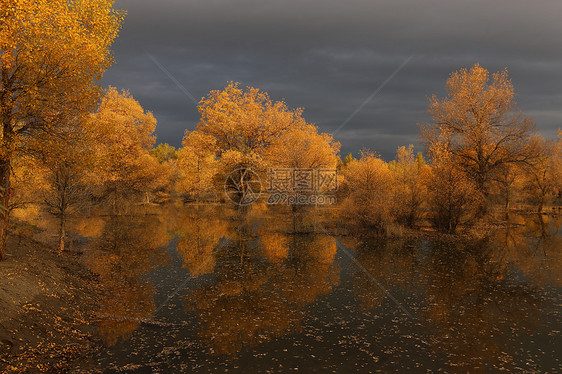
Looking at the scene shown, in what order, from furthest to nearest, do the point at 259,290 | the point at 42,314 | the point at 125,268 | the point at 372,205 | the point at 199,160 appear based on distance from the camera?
the point at 199,160 → the point at 372,205 → the point at 125,268 → the point at 259,290 → the point at 42,314

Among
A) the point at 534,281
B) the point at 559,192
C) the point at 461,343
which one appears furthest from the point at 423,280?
the point at 559,192

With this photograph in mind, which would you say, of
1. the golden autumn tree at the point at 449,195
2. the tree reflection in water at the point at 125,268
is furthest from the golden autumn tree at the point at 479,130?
the tree reflection in water at the point at 125,268

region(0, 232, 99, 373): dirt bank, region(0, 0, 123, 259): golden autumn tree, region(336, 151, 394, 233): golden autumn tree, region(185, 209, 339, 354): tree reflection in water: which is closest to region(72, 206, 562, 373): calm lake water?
region(185, 209, 339, 354): tree reflection in water

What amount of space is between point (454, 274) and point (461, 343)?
31.2ft

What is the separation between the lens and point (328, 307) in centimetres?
1504

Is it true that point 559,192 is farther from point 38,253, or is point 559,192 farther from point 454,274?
point 38,253

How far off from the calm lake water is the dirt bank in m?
0.87

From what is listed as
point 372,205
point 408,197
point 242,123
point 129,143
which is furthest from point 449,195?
point 129,143

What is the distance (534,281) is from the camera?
61.1ft

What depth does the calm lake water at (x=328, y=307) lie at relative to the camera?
10.6m

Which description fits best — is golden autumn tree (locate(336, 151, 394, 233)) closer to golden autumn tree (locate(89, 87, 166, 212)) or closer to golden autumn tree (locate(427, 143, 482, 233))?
golden autumn tree (locate(427, 143, 482, 233))

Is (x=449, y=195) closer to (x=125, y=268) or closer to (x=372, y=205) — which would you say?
(x=372, y=205)

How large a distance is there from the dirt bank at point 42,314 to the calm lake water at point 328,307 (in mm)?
866

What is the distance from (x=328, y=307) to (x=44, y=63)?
52.8 ft
